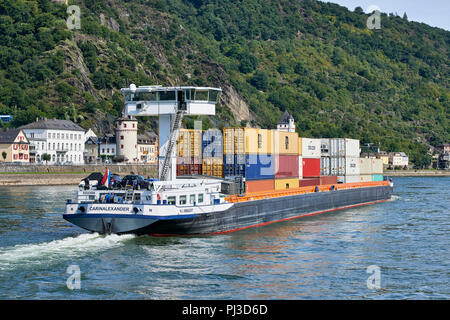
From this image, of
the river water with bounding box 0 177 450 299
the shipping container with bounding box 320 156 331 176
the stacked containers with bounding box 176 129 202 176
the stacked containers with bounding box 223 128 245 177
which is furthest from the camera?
the shipping container with bounding box 320 156 331 176

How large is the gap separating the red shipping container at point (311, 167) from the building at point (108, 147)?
97057 mm

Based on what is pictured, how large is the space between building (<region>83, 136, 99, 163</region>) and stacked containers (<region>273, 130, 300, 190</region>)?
10791cm

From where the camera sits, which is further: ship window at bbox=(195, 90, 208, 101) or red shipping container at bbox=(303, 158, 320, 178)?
red shipping container at bbox=(303, 158, 320, 178)

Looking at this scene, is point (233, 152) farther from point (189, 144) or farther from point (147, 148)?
point (147, 148)

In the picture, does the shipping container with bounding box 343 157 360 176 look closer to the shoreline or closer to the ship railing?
the ship railing

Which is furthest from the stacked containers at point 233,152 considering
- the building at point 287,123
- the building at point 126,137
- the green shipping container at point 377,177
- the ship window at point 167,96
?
the building at point 287,123

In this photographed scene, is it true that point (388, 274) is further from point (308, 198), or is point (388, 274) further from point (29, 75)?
point (29, 75)

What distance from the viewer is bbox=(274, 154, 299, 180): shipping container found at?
61.8 metres

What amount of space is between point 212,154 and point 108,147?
373 ft

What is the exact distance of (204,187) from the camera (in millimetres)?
47562

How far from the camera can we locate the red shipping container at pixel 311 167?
71.7 m

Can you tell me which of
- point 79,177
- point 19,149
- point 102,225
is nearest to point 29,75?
point 19,149

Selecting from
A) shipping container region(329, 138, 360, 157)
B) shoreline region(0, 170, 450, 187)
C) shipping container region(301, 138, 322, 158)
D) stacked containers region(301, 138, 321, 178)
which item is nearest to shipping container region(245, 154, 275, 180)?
shipping container region(301, 138, 322, 158)
